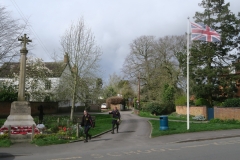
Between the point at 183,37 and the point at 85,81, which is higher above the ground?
the point at 183,37

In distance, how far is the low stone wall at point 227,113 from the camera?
1082 inches

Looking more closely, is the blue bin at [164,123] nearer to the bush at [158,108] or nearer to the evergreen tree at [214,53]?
the evergreen tree at [214,53]

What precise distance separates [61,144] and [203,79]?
2590 centimetres

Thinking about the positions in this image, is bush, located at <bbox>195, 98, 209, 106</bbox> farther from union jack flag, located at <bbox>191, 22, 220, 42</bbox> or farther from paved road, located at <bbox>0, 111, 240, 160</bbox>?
union jack flag, located at <bbox>191, 22, 220, 42</bbox>

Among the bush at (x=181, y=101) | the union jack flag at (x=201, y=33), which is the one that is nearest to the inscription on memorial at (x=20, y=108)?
the union jack flag at (x=201, y=33)

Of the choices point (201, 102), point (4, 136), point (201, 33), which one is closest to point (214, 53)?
point (201, 102)

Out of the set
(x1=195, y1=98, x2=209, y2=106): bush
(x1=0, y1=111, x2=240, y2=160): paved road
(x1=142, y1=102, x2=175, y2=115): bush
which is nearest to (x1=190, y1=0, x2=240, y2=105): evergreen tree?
(x1=195, y1=98, x2=209, y2=106): bush

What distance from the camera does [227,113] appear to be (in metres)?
29.0

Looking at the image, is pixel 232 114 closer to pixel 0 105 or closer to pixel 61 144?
pixel 61 144

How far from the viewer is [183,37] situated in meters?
51.2

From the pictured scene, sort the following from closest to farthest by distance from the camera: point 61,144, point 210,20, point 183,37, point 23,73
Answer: point 61,144
point 23,73
point 210,20
point 183,37

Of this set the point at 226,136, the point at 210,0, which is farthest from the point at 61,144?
the point at 210,0

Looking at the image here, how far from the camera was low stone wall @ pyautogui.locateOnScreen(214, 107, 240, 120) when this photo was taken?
90.2ft

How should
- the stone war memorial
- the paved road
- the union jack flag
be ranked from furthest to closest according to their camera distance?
the union jack flag → the stone war memorial → the paved road
